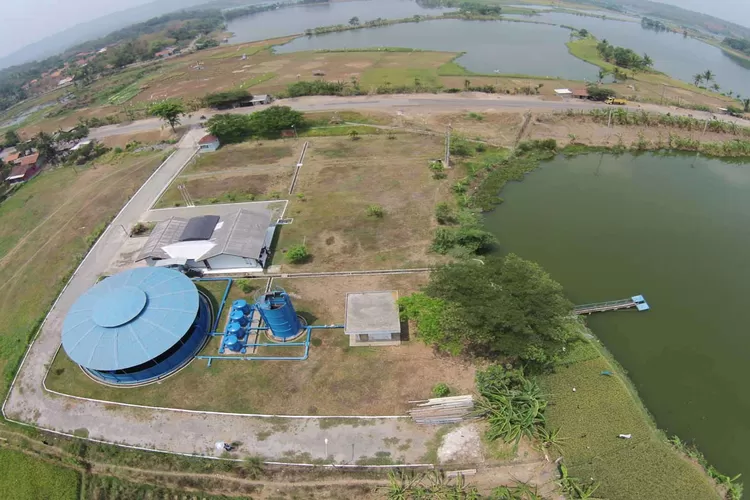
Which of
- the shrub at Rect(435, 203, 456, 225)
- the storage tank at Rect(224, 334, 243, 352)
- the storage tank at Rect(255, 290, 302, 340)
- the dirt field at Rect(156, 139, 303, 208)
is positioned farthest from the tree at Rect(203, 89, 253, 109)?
the storage tank at Rect(224, 334, 243, 352)

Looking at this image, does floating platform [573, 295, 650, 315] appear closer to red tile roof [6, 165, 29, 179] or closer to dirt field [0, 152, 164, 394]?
dirt field [0, 152, 164, 394]

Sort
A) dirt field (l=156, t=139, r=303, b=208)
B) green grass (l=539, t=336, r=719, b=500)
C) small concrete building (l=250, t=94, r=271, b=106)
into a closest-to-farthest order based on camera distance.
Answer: green grass (l=539, t=336, r=719, b=500) < dirt field (l=156, t=139, r=303, b=208) < small concrete building (l=250, t=94, r=271, b=106)

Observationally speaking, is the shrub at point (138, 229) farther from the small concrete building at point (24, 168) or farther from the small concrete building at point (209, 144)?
the small concrete building at point (24, 168)

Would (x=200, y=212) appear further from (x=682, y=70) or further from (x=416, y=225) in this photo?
(x=682, y=70)

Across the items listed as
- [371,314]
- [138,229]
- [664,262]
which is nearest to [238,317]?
[371,314]

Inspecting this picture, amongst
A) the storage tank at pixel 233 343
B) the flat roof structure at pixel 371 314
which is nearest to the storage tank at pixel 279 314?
the storage tank at pixel 233 343

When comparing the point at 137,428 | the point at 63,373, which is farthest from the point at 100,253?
the point at 137,428
